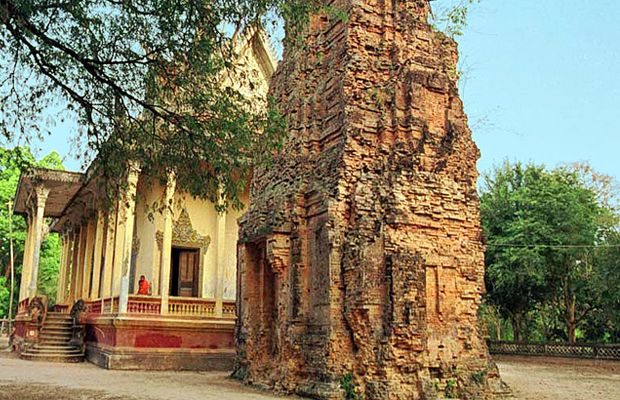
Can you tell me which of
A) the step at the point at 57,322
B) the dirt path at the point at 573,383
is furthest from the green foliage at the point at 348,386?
the step at the point at 57,322

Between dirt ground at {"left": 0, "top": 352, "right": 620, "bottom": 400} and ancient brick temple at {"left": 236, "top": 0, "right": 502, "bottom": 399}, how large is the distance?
3.64 feet

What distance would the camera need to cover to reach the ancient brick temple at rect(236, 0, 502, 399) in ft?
31.3

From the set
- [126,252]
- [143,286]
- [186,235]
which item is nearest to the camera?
[126,252]

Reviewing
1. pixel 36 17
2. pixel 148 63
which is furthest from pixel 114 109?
pixel 36 17

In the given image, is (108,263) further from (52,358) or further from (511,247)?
(511,247)

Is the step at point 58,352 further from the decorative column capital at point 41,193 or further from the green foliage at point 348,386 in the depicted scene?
the green foliage at point 348,386

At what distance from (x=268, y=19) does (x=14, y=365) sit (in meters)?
12.3

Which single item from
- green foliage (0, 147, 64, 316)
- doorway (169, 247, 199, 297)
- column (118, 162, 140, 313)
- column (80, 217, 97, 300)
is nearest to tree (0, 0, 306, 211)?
column (118, 162, 140, 313)

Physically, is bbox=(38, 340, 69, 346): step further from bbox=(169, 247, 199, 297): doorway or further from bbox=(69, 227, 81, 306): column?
bbox=(69, 227, 81, 306): column

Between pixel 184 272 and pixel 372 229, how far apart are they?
34.9 ft

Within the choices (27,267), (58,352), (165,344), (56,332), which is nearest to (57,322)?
(56,332)

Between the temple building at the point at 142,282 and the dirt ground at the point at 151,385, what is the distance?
3.46 feet

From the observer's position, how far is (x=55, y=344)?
Result: 61.4 ft

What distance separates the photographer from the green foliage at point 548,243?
77.3ft
